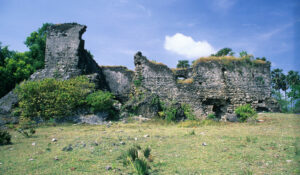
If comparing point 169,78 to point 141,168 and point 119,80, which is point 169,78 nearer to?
point 119,80

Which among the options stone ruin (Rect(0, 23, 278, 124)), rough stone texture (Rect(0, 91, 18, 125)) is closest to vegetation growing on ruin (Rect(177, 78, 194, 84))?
stone ruin (Rect(0, 23, 278, 124))

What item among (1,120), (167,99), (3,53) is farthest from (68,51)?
(3,53)

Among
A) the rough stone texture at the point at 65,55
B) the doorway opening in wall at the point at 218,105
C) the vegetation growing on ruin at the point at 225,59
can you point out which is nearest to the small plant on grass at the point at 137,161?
the rough stone texture at the point at 65,55

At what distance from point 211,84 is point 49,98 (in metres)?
10.8

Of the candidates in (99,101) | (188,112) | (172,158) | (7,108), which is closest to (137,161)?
(172,158)

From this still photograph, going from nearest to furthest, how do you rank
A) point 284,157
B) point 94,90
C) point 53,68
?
1. point 284,157
2. point 94,90
3. point 53,68

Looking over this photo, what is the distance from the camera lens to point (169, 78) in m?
13.9

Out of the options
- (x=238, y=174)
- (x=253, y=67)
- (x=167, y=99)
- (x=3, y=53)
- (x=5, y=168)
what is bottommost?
(x=5, y=168)

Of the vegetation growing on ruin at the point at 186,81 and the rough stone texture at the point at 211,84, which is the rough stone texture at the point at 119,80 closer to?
the rough stone texture at the point at 211,84

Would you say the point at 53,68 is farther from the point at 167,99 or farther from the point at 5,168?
the point at 5,168

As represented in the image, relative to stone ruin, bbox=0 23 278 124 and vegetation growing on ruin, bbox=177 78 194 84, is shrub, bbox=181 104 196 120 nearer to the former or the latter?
stone ruin, bbox=0 23 278 124

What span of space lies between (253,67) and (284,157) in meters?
13.3

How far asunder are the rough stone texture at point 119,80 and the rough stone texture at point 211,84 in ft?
4.98

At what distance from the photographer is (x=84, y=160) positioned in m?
3.85
